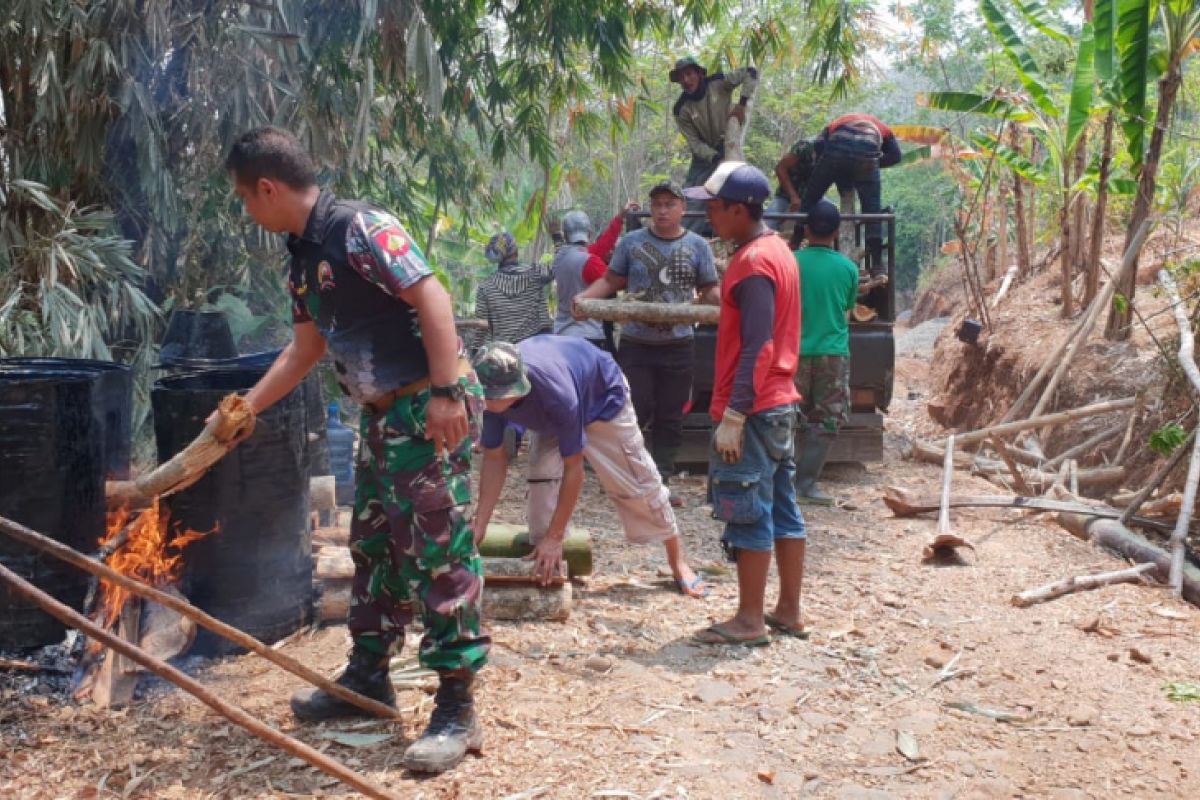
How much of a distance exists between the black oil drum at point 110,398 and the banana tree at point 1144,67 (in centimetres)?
752

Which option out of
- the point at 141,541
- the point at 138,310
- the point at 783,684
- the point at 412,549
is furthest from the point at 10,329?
the point at 783,684

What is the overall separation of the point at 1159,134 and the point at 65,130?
8.50m

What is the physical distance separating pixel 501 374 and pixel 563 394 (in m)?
0.37

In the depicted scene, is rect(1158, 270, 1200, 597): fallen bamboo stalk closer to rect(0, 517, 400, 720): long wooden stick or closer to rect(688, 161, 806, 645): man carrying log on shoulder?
rect(688, 161, 806, 645): man carrying log on shoulder

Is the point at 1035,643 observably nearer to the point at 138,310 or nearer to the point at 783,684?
the point at 783,684

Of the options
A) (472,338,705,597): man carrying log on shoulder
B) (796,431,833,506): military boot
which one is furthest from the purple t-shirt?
(796,431,833,506): military boot

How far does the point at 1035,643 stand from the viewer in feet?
15.8

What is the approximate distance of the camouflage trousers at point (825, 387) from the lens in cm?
664

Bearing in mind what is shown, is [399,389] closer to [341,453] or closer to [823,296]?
[823,296]

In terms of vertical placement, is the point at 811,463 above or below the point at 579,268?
below

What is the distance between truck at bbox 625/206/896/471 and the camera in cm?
811

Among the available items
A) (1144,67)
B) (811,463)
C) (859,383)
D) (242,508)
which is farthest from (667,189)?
(1144,67)

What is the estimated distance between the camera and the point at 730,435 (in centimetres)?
413

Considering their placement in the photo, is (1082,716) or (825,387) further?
(825,387)
